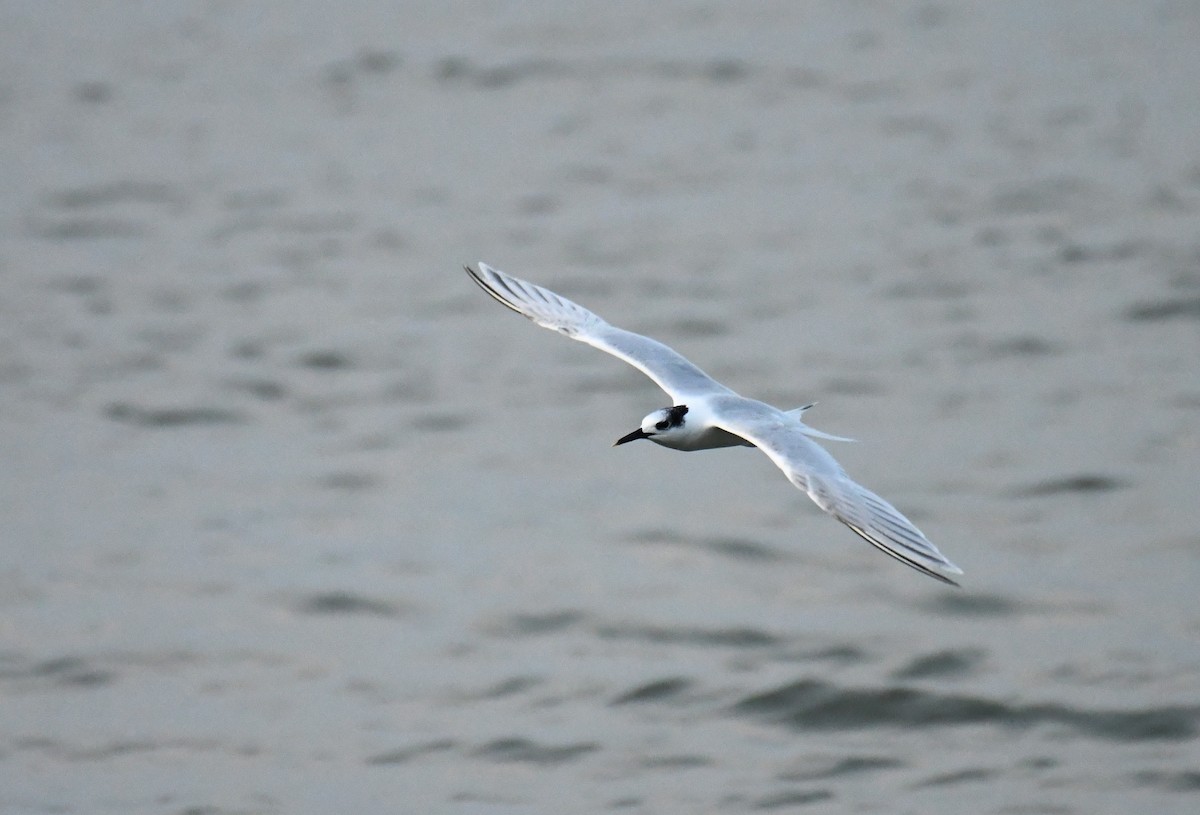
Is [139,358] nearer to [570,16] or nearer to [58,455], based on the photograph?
[58,455]

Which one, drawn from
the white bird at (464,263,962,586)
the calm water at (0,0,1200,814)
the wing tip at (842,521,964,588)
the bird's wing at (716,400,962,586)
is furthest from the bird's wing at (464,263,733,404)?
the calm water at (0,0,1200,814)

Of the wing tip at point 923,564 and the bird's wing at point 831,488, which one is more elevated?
the bird's wing at point 831,488

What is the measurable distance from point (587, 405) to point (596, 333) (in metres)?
4.16

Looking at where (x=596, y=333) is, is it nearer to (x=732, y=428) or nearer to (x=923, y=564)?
(x=732, y=428)

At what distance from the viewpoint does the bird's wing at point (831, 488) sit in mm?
6512

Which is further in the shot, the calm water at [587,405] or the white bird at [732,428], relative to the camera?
the calm water at [587,405]

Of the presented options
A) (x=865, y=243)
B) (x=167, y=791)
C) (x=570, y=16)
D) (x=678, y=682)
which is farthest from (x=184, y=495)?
(x=570, y=16)

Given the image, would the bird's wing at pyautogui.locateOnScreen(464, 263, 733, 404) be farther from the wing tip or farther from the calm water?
the calm water

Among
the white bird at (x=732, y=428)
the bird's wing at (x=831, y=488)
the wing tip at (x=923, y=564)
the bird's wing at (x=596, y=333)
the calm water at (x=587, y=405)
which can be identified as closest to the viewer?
the wing tip at (x=923, y=564)

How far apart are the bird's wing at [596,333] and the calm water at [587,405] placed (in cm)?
217

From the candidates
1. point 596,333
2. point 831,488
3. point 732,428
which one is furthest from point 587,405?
point 831,488

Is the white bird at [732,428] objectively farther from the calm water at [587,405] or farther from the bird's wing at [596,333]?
the calm water at [587,405]

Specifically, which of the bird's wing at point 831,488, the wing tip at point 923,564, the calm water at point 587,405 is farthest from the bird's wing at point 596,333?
the calm water at point 587,405

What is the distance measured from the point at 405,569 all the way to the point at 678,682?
206 cm
